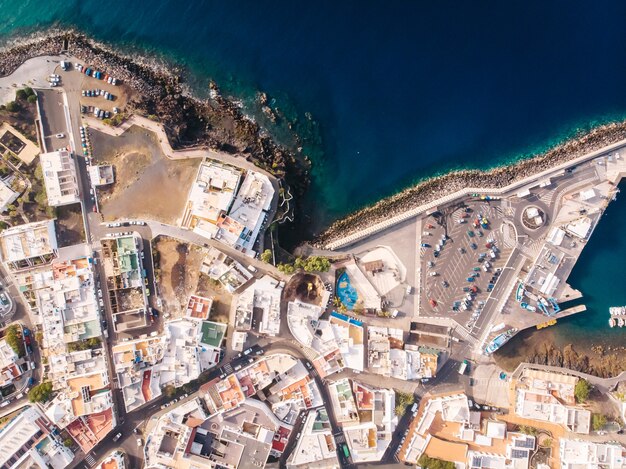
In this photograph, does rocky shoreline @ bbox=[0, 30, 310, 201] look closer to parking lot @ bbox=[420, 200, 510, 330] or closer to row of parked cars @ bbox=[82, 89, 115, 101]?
row of parked cars @ bbox=[82, 89, 115, 101]

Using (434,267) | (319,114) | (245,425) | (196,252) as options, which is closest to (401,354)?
(434,267)

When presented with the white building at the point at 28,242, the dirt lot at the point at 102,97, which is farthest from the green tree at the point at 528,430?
the dirt lot at the point at 102,97

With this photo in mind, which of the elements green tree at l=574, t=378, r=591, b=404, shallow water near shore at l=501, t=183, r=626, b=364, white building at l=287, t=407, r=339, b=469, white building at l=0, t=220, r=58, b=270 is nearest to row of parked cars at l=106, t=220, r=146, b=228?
white building at l=0, t=220, r=58, b=270

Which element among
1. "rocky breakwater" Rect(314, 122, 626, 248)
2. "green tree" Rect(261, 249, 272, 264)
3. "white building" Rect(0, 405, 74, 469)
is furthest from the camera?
"rocky breakwater" Rect(314, 122, 626, 248)

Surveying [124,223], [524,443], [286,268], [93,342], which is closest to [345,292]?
[286,268]

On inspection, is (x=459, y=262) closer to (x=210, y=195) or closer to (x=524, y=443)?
(x=524, y=443)

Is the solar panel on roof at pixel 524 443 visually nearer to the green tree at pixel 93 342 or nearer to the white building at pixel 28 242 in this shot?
the green tree at pixel 93 342

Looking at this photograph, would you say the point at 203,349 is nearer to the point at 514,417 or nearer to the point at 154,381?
the point at 154,381
